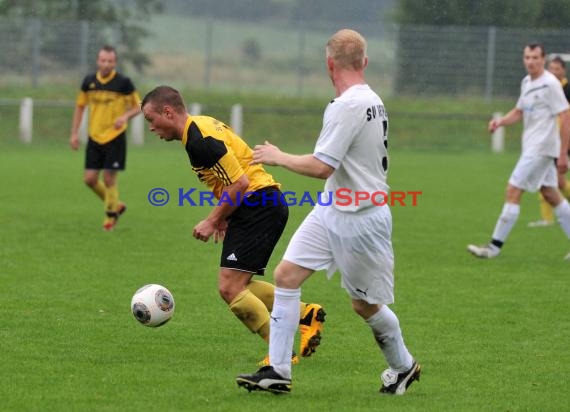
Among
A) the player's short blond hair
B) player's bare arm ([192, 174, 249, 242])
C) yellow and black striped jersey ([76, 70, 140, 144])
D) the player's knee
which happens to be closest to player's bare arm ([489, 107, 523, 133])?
yellow and black striped jersey ([76, 70, 140, 144])

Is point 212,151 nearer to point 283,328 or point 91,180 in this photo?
point 283,328

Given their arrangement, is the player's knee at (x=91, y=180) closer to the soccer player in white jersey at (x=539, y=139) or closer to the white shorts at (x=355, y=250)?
the soccer player in white jersey at (x=539, y=139)

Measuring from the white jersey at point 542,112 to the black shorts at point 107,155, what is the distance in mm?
4723

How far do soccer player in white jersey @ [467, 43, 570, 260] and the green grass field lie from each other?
1.87 feet

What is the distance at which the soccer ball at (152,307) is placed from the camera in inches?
294

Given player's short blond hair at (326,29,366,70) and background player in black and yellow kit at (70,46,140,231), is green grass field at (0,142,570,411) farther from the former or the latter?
player's short blond hair at (326,29,366,70)

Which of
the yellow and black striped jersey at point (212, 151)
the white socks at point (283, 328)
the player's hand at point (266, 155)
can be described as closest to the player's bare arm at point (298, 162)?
the player's hand at point (266, 155)

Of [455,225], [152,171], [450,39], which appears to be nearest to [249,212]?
[455,225]

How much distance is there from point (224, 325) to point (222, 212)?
1.77 m

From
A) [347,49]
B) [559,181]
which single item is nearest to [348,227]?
[347,49]

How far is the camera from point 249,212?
7324 mm

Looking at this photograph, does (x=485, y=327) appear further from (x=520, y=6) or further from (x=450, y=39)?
(x=520, y=6)

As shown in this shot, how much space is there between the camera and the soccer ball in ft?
24.5

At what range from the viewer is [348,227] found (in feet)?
20.7
